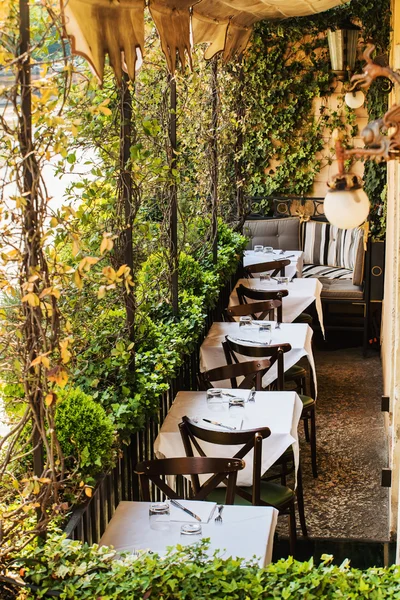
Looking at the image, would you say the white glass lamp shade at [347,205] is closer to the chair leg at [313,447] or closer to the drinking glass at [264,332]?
the chair leg at [313,447]

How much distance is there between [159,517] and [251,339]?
295 centimetres

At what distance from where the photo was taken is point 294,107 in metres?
10.6

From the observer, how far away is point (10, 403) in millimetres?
3662

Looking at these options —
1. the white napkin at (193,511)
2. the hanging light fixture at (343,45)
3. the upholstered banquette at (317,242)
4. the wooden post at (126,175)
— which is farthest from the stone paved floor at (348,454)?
the hanging light fixture at (343,45)

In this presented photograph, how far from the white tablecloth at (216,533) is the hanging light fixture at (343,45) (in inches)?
253

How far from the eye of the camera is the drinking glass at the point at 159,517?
3643 millimetres

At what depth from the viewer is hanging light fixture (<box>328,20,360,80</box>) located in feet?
29.6

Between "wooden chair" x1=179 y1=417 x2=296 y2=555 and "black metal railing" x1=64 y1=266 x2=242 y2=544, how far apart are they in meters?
0.28

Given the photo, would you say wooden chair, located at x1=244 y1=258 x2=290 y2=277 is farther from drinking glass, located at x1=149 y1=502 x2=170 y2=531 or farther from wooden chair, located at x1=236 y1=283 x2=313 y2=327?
drinking glass, located at x1=149 y1=502 x2=170 y2=531

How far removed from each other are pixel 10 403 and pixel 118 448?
0.56 m

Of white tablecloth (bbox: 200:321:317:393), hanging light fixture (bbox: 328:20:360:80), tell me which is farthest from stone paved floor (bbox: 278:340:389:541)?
hanging light fixture (bbox: 328:20:360:80)

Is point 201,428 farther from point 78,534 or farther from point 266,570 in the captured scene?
point 266,570

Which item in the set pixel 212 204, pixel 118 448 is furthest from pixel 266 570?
pixel 212 204

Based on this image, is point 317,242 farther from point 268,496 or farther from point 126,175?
point 126,175
